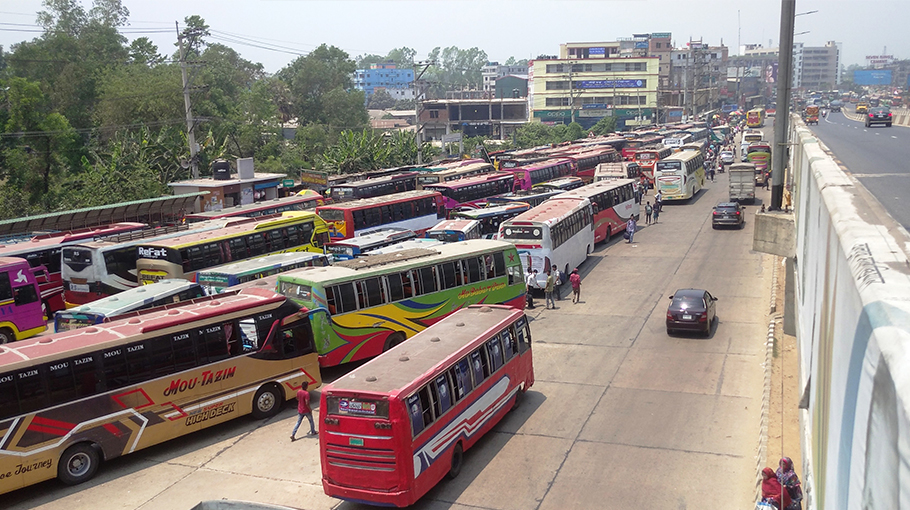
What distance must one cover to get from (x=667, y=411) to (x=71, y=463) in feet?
40.0

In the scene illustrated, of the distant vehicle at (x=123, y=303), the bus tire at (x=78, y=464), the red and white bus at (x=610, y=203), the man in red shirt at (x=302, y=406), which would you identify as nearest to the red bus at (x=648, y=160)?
the red and white bus at (x=610, y=203)

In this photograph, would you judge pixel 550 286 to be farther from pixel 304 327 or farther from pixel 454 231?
pixel 304 327

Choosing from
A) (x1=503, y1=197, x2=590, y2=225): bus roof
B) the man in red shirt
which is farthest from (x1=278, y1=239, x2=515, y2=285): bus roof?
(x1=503, y1=197, x2=590, y2=225): bus roof

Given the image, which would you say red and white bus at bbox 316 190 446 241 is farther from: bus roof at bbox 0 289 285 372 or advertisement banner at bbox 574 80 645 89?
advertisement banner at bbox 574 80 645 89

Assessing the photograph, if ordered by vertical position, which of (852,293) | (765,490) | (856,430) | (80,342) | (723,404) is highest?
(852,293)

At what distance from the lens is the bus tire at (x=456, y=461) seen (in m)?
13.7

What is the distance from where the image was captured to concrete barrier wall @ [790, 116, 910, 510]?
3.46 metres

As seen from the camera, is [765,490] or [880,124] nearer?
[765,490]

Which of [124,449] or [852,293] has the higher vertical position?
[852,293]

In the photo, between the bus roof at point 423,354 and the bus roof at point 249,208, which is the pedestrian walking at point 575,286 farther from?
the bus roof at point 249,208

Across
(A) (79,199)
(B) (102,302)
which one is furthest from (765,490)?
(A) (79,199)

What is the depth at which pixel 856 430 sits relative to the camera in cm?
454

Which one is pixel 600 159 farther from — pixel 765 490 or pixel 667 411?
pixel 765 490

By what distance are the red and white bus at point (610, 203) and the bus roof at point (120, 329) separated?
20.3 m
